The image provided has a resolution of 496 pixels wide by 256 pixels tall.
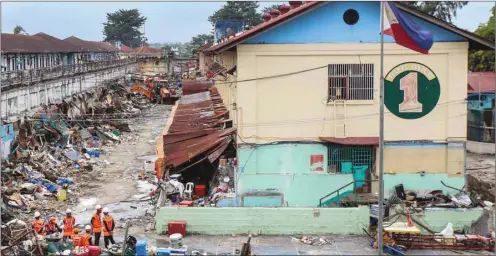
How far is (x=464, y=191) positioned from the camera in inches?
748

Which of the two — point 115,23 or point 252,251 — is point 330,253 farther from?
point 115,23

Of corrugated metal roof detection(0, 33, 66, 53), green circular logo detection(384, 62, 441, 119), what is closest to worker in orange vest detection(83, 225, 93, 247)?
green circular logo detection(384, 62, 441, 119)

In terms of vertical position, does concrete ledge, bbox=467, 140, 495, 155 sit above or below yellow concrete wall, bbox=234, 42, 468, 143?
below

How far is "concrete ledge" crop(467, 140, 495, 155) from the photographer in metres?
31.5

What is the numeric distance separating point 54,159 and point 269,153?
1303 centimetres

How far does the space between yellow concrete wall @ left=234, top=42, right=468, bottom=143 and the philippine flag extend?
179 inches

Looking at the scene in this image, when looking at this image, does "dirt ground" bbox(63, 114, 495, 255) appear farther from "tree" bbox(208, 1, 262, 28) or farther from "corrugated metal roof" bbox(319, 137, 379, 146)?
"tree" bbox(208, 1, 262, 28)

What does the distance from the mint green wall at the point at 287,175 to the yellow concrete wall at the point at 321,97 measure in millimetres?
438

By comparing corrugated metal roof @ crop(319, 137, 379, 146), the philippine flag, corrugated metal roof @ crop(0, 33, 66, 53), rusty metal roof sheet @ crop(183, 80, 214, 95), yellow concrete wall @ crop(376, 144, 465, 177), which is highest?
corrugated metal roof @ crop(0, 33, 66, 53)

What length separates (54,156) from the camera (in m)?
28.7

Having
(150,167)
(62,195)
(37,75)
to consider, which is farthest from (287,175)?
(37,75)

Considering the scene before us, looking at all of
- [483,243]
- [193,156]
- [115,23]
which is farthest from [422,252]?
[115,23]

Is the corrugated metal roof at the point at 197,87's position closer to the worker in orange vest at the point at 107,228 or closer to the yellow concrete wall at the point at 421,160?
the yellow concrete wall at the point at 421,160

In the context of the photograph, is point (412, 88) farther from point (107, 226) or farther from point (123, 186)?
point (123, 186)
